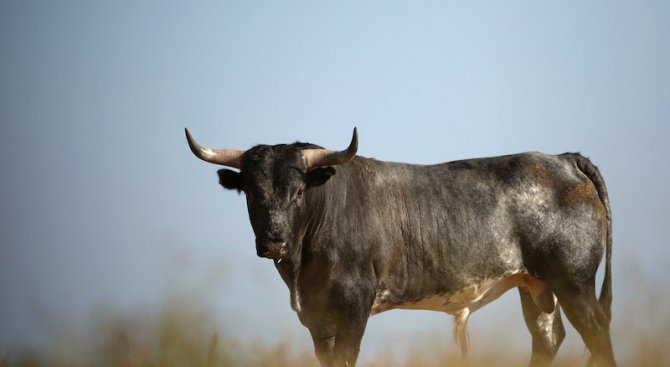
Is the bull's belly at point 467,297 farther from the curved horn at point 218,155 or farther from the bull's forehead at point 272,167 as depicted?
the curved horn at point 218,155

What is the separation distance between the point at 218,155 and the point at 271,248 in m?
1.68

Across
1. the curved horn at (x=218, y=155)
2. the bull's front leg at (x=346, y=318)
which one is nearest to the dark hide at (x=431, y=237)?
the bull's front leg at (x=346, y=318)

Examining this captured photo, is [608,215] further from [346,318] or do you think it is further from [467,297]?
[346,318]

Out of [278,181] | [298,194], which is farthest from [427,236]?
[278,181]

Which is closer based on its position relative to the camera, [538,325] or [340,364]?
[340,364]

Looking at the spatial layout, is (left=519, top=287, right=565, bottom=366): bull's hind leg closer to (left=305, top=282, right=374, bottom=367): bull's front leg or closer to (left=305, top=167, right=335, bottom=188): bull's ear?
(left=305, top=282, right=374, bottom=367): bull's front leg

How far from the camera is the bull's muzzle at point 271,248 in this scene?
10.0 meters

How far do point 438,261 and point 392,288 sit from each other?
2.33 feet

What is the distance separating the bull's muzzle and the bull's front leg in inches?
31.6

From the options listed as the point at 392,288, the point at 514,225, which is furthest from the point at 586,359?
the point at 392,288

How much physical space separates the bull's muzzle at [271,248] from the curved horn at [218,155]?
1.33m

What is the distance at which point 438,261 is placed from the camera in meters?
11.3

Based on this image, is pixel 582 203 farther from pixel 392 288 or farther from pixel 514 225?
pixel 392 288

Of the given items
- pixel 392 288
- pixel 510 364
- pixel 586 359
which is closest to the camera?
pixel 510 364
